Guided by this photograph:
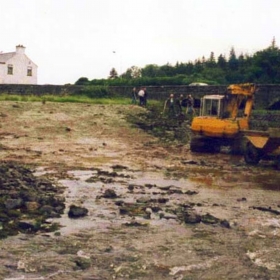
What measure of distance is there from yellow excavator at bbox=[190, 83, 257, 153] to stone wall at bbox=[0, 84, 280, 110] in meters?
7.97

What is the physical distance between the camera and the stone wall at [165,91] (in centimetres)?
3472

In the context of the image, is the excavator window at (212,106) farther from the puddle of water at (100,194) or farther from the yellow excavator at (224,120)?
the puddle of water at (100,194)

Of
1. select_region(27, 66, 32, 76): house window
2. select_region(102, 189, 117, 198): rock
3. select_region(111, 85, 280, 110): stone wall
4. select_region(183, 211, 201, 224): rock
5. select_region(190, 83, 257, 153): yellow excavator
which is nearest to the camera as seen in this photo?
select_region(183, 211, 201, 224): rock

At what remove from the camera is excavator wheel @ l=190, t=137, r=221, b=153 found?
982 inches

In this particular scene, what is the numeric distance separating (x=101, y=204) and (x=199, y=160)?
33.2ft

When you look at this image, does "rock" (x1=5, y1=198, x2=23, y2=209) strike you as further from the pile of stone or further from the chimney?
the chimney

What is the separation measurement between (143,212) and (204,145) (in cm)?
1282

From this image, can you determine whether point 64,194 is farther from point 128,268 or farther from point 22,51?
point 22,51

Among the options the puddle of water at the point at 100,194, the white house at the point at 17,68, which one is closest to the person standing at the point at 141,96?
the puddle of water at the point at 100,194

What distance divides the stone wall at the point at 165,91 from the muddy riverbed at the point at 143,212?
928 cm

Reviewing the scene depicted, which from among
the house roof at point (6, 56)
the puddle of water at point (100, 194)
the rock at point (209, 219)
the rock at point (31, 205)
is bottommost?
the puddle of water at point (100, 194)

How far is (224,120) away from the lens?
24.0 meters

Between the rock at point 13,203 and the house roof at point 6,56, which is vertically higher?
the house roof at point 6,56

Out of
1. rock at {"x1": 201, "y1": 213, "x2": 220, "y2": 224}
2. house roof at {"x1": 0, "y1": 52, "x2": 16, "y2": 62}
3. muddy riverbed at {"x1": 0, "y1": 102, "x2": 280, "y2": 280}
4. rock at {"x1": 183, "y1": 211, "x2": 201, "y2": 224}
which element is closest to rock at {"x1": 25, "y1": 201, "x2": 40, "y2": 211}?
muddy riverbed at {"x1": 0, "y1": 102, "x2": 280, "y2": 280}
